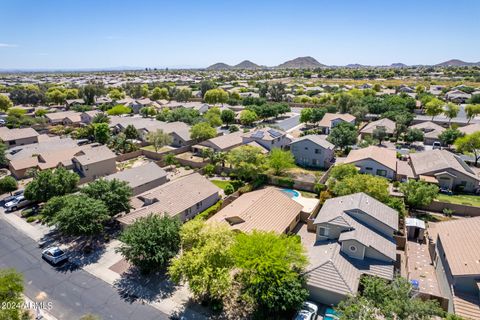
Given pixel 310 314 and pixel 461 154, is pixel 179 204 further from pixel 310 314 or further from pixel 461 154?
pixel 461 154

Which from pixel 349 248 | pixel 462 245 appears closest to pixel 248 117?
pixel 349 248

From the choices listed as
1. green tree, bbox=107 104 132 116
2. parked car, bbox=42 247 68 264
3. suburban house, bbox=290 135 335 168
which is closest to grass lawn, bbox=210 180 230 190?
suburban house, bbox=290 135 335 168

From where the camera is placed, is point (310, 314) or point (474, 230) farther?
point (474, 230)

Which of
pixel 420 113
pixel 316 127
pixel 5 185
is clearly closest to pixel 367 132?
pixel 316 127

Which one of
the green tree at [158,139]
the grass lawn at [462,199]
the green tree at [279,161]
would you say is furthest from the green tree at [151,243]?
the grass lawn at [462,199]

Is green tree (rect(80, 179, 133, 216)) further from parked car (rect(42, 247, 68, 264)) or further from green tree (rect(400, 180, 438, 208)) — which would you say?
green tree (rect(400, 180, 438, 208))
